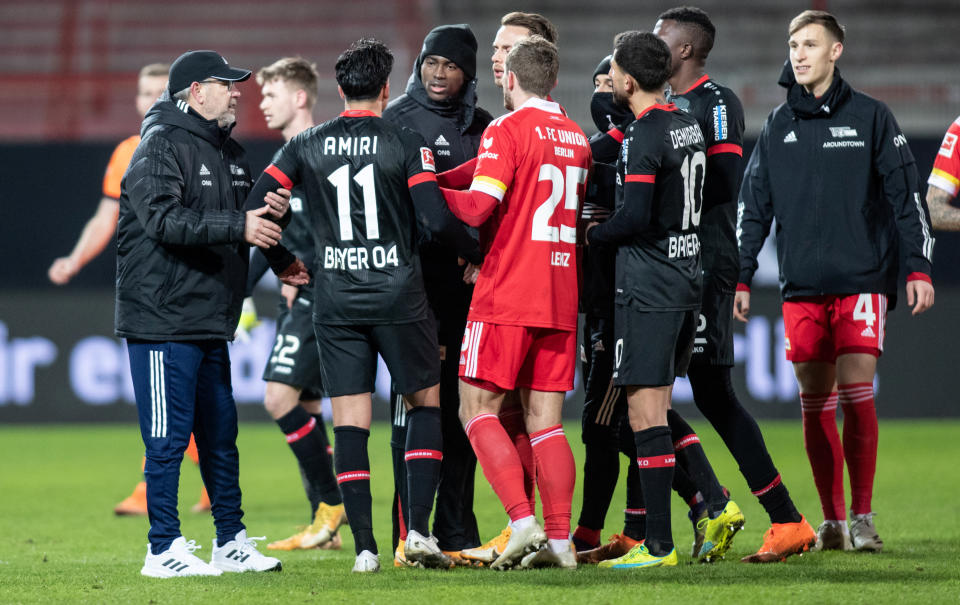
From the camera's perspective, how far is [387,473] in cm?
933

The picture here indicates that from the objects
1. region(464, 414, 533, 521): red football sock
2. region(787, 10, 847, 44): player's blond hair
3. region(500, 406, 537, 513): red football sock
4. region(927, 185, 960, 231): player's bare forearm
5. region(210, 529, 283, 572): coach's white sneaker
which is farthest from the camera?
region(787, 10, 847, 44): player's blond hair

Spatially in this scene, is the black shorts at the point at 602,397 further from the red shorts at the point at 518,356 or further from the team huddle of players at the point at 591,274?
the red shorts at the point at 518,356

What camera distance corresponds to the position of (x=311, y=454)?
6.39 meters

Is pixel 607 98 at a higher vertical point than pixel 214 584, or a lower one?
higher

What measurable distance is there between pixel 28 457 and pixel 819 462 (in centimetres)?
713

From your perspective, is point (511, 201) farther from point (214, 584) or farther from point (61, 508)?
point (61, 508)

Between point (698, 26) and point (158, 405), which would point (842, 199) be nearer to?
point (698, 26)

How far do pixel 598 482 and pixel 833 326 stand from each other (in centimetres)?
138

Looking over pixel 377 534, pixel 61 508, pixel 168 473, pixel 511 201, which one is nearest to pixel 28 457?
pixel 61 508

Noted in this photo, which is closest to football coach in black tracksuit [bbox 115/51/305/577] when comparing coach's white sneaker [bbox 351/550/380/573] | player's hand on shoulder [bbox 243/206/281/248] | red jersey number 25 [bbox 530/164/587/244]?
player's hand on shoulder [bbox 243/206/281/248]

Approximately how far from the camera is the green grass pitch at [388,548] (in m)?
4.24

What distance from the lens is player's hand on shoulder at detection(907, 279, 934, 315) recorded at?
17.8 feet

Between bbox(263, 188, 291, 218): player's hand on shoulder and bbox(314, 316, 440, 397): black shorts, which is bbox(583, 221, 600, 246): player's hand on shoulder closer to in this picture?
bbox(314, 316, 440, 397): black shorts

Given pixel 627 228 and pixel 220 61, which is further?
pixel 220 61
